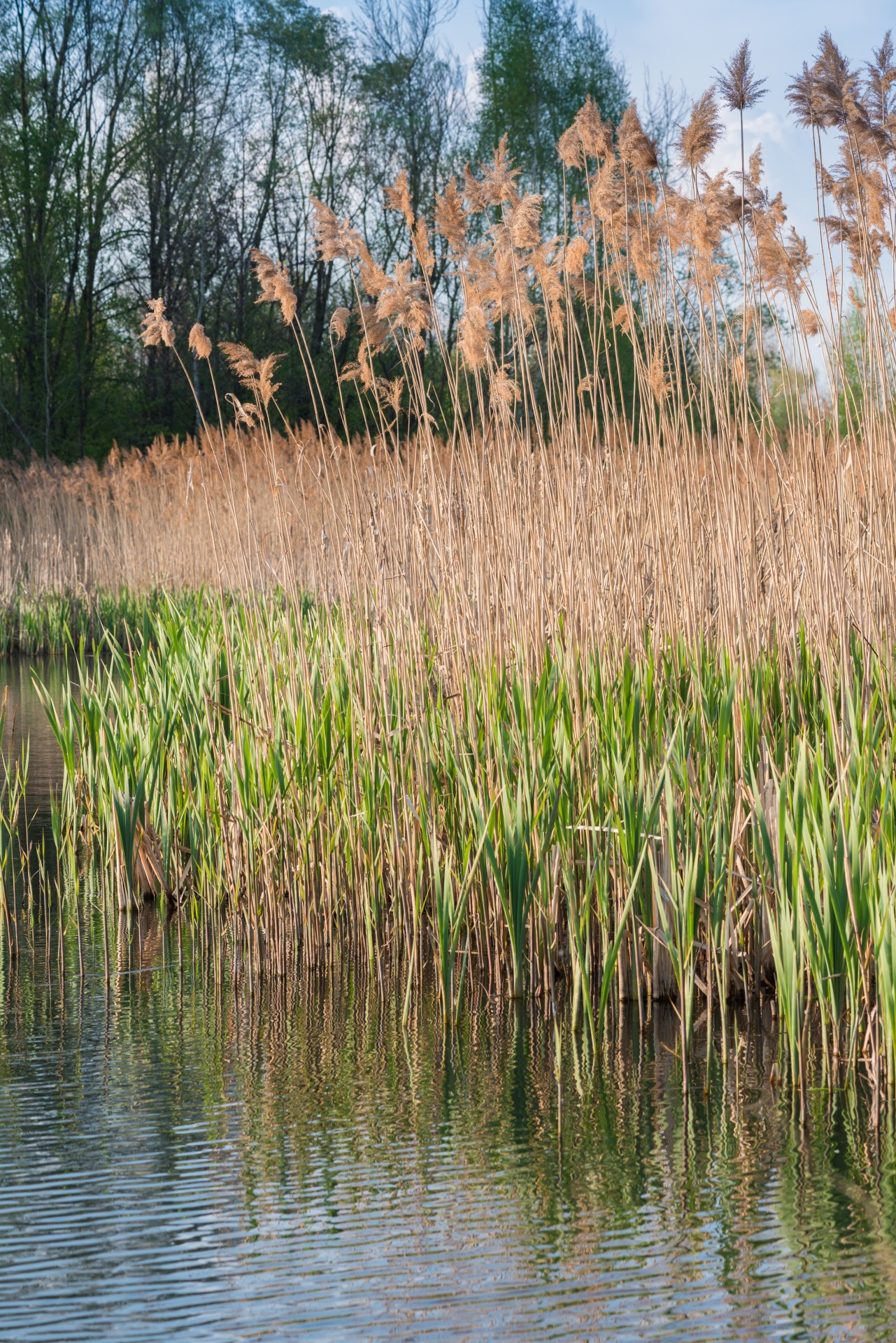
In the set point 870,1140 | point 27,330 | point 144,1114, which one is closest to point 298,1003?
point 144,1114

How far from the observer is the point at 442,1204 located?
81.3 inches

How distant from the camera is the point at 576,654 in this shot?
3510 millimetres

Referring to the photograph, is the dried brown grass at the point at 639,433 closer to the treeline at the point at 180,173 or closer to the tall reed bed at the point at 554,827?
the tall reed bed at the point at 554,827

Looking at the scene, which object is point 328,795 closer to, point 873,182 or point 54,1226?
point 54,1226

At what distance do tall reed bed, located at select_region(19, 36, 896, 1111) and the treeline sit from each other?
18311 millimetres

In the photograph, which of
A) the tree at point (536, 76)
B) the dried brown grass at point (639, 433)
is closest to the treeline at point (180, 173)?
the tree at point (536, 76)

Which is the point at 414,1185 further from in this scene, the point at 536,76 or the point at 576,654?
the point at 536,76

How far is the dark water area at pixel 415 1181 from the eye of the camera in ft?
5.73

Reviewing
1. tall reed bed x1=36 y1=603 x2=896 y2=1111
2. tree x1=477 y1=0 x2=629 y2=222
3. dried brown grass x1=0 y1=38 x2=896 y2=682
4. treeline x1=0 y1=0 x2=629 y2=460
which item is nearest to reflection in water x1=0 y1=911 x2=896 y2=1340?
tall reed bed x1=36 y1=603 x2=896 y2=1111

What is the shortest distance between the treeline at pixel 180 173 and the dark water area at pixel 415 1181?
19.9 metres

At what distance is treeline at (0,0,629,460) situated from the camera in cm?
2353

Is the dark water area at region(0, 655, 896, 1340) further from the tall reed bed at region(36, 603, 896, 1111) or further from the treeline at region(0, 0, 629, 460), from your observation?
the treeline at region(0, 0, 629, 460)

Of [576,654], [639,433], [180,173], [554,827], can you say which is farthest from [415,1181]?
[180,173]

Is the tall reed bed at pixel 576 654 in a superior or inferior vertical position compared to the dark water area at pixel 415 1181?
superior
